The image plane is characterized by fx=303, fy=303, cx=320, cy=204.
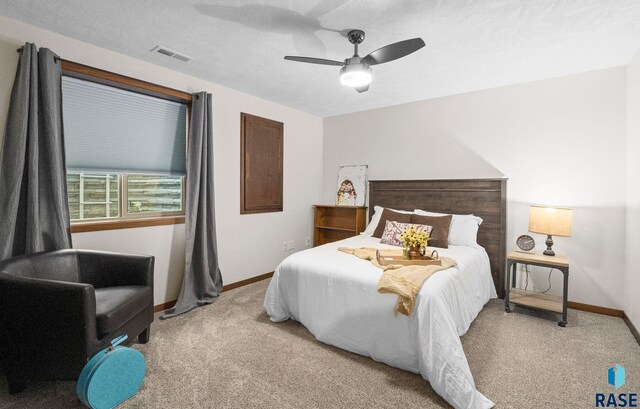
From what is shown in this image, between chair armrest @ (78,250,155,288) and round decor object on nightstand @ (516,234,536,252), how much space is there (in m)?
3.60

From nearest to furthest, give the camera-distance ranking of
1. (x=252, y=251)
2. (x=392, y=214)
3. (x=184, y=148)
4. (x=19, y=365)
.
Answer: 1. (x=19, y=365)
2. (x=184, y=148)
3. (x=392, y=214)
4. (x=252, y=251)

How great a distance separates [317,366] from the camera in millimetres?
2131

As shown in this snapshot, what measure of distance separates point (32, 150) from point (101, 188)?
0.76 metres

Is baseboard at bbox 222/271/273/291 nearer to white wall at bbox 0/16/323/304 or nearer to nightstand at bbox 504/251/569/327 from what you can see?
white wall at bbox 0/16/323/304

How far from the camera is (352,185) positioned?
15.7 ft

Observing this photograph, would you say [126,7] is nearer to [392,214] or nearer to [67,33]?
[67,33]

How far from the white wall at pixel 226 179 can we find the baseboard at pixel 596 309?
3.45m

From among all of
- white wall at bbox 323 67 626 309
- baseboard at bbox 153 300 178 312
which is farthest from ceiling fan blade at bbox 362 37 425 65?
baseboard at bbox 153 300 178 312

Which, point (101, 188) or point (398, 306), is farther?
point (101, 188)

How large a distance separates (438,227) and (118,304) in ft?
9.93

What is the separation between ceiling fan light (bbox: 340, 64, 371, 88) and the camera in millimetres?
2279

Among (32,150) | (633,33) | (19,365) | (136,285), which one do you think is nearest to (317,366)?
(136,285)

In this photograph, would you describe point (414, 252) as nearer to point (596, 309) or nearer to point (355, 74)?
point (355, 74)

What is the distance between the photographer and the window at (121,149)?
105 inches
